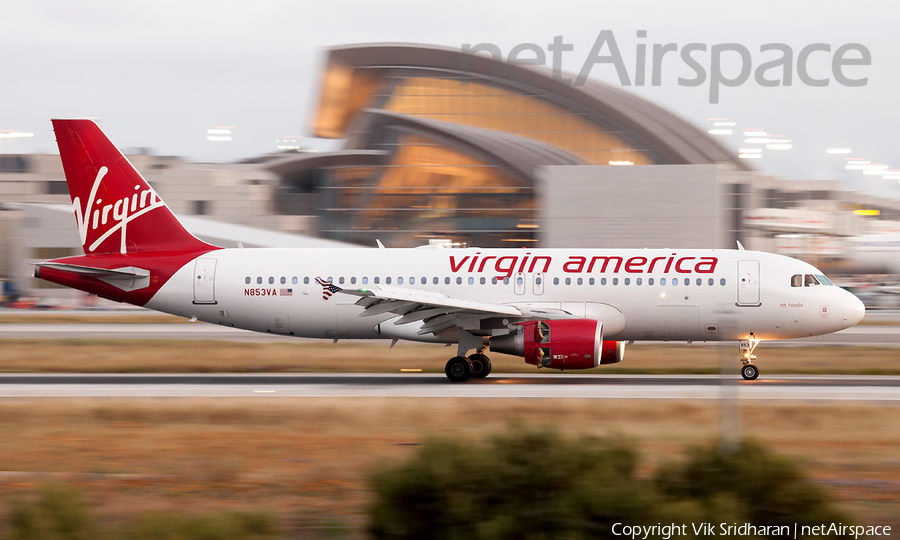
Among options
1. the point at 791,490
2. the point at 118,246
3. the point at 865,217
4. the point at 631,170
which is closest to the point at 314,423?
the point at 791,490

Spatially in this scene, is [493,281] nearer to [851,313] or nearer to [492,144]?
[851,313]

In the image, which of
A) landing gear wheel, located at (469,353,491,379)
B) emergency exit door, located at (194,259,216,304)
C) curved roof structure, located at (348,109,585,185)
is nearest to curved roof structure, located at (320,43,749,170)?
curved roof structure, located at (348,109,585,185)

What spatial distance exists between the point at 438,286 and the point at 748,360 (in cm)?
860

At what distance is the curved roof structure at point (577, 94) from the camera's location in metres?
74.4

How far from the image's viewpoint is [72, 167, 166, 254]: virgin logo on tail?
81.8 feet

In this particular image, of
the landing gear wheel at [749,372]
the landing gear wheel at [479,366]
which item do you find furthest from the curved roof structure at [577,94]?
the landing gear wheel at [479,366]

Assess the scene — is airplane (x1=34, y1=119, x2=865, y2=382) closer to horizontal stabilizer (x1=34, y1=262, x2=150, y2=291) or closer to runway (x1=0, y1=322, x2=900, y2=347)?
horizontal stabilizer (x1=34, y1=262, x2=150, y2=291)

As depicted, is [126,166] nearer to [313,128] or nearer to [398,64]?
[398,64]

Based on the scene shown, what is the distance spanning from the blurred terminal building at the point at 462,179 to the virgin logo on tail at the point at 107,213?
34.8 m

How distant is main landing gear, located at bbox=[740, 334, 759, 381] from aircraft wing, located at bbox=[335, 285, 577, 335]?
479 cm

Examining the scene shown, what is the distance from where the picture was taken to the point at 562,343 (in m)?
20.8

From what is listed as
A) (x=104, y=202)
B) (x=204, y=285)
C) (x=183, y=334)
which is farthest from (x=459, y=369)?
(x=183, y=334)

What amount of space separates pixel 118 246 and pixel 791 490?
21.6 metres

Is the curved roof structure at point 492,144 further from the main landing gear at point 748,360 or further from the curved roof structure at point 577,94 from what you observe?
the main landing gear at point 748,360
